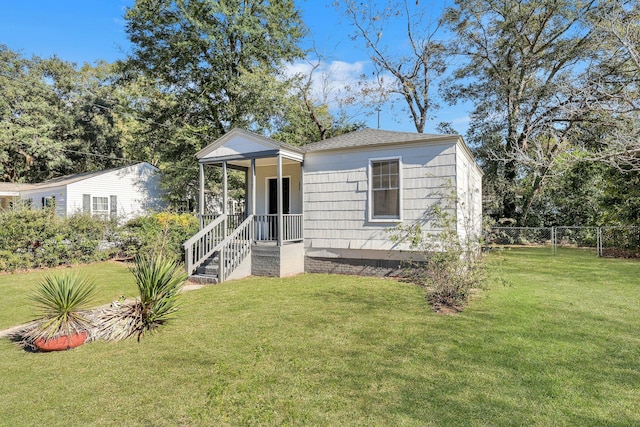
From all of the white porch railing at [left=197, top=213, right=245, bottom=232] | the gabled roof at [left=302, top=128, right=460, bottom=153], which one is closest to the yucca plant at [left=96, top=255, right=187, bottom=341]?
the white porch railing at [left=197, top=213, right=245, bottom=232]

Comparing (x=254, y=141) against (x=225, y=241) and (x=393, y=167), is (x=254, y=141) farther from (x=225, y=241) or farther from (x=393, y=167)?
(x=393, y=167)

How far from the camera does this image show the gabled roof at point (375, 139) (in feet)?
27.0

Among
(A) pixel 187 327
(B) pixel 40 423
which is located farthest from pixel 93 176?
(B) pixel 40 423

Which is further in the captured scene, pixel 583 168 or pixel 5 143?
pixel 5 143

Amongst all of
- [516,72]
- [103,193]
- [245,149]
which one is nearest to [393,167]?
[245,149]

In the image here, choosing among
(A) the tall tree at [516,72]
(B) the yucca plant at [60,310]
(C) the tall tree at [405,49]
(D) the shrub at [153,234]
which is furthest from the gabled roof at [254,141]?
(C) the tall tree at [405,49]

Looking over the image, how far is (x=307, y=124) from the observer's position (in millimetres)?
20625

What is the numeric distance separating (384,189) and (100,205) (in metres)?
16.5

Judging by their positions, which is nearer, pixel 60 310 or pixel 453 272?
pixel 60 310

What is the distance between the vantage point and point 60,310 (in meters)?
4.36

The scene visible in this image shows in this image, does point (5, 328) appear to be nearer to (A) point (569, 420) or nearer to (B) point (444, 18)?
(A) point (569, 420)

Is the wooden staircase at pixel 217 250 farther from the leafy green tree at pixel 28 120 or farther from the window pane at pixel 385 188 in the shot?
the leafy green tree at pixel 28 120

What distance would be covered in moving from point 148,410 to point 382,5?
22783 millimetres

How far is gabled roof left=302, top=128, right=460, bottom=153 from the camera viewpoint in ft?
27.0
